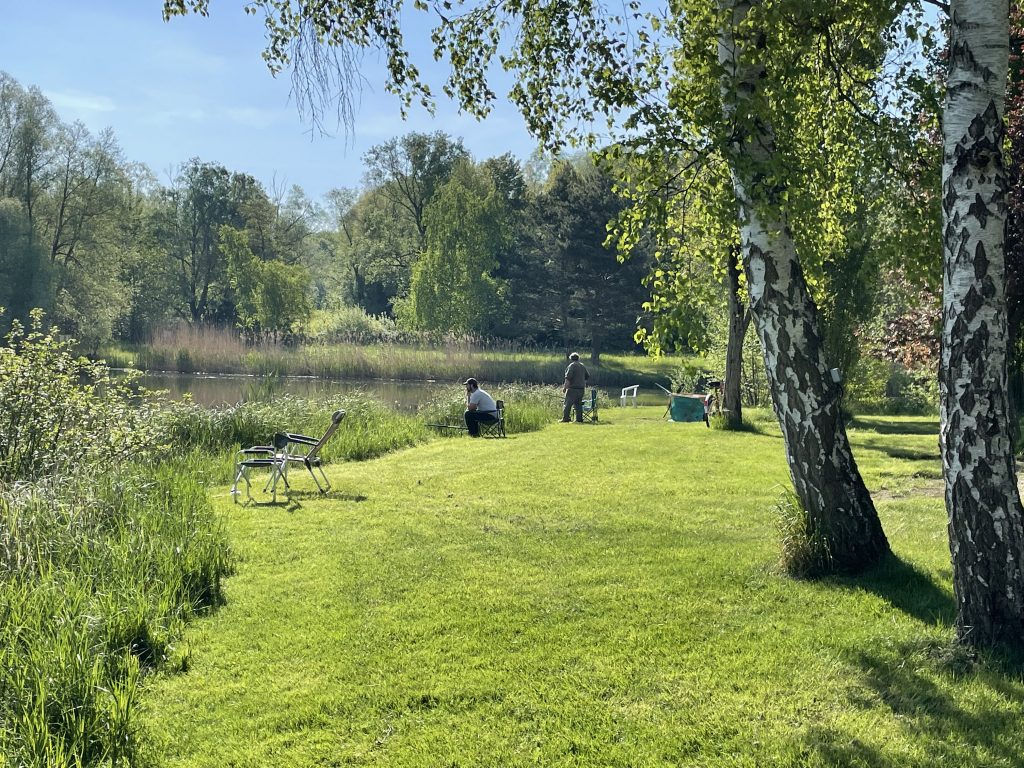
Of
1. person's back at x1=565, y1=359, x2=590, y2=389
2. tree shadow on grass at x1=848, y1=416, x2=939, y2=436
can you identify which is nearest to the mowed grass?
tree shadow on grass at x1=848, y1=416, x2=939, y2=436

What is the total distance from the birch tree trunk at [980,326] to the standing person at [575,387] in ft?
41.4

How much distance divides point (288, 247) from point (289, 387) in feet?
105

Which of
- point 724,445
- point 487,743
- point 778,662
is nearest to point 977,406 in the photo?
point 778,662

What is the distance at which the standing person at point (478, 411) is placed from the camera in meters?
13.9

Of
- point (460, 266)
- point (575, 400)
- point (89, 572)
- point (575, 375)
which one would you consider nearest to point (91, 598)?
point (89, 572)

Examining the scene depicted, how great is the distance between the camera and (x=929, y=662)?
12.5 feet

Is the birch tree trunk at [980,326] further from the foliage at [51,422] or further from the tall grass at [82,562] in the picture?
the foliage at [51,422]

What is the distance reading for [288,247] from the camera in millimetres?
54656

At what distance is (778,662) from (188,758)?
2699mm

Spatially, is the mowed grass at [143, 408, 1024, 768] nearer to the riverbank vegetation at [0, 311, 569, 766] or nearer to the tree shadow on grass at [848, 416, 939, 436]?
the riverbank vegetation at [0, 311, 569, 766]

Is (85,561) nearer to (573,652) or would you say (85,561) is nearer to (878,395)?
(573,652)

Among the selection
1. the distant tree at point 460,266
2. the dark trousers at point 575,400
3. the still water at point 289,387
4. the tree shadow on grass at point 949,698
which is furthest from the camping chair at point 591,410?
the distant tree at point 460,266

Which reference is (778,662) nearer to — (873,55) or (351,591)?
(351,591)

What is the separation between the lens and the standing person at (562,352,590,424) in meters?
16.4
